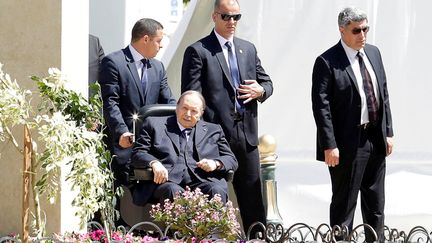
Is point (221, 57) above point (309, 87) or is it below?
above

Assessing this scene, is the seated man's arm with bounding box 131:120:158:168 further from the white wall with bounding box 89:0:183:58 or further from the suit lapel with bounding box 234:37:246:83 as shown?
the white wall with bounding box 89:0:183:58

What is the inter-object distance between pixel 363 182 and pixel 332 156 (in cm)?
40

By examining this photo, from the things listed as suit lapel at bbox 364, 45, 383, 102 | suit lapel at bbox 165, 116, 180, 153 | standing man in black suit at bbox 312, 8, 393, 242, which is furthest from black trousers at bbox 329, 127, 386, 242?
suit lapel at bbox 165, 116, 180, 153

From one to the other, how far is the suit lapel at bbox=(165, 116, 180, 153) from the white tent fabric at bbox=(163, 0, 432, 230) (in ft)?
8.88

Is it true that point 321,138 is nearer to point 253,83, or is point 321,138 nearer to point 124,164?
point 253,83

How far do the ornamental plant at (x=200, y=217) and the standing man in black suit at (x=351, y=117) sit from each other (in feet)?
8.00

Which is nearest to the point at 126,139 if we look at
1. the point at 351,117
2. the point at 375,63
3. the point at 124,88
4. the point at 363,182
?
the point at 124,88

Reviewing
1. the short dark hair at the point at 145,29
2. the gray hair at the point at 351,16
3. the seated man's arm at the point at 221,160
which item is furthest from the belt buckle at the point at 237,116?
the gray hair at the point at 351,16

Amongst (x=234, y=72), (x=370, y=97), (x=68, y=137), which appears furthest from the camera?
(x=234, y=72)

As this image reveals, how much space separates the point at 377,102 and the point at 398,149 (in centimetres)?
239

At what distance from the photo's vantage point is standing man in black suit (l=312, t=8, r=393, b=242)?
808 centimetres

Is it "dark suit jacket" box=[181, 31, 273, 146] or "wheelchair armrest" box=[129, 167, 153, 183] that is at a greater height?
"dark suit jacket" box=[181, 31, 273, 146]

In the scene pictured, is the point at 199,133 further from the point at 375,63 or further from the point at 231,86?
the point at 375,63

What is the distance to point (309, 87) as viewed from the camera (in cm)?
1049
